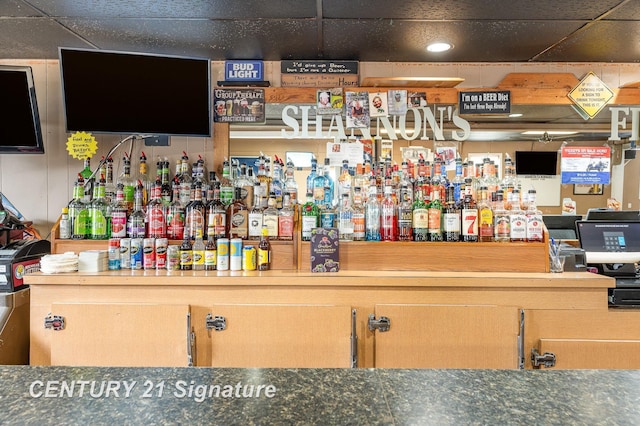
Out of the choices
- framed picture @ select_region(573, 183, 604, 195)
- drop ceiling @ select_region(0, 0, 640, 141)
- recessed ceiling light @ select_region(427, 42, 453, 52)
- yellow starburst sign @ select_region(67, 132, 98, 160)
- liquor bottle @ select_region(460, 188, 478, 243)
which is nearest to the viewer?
drop ceiling @ select_region(0, 0, 640, 141)

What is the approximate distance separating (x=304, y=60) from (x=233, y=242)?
1323mm

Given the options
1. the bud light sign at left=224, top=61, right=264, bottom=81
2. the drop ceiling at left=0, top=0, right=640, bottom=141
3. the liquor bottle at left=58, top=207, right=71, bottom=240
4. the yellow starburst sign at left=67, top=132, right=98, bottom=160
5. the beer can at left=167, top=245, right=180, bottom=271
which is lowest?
the beer can at left=167, top=245, right=180, bottom=271

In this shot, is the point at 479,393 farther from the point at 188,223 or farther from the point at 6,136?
the point at 6,136

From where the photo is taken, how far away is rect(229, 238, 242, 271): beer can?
2283 millimetres

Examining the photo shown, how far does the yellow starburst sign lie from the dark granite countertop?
2.14 meters

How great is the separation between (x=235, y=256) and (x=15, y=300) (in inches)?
45.1

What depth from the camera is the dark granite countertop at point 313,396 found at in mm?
740

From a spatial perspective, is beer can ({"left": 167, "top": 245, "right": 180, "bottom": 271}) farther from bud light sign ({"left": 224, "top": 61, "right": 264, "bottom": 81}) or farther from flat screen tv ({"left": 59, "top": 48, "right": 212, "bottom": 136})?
bud light sign ({"left": 224, "top": 61, "right": 264, "bottom": 81})

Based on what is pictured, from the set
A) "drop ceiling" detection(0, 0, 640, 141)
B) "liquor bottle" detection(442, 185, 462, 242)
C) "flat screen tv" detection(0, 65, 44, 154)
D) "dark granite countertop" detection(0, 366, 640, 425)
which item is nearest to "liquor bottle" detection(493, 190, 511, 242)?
"liquor bottle" detection(442, 185, 462, 242)

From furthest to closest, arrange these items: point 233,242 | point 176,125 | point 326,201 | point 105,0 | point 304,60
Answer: point 304,60
point 176,125
point 326,201
point 233,242
point 105,0

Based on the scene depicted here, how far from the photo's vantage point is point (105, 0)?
2064 millimetres

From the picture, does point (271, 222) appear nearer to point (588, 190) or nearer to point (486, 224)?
point (486, 224)

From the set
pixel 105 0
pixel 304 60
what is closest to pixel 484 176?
pixel 304 60

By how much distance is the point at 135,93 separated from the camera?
2.52m
